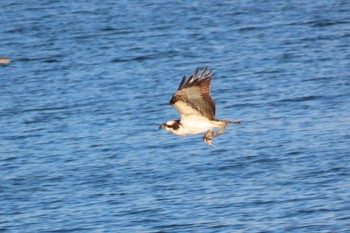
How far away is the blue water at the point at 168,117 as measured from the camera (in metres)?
19.6

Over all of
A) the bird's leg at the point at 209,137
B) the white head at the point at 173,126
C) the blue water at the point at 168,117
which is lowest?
the bird's leg at the point at 209,137

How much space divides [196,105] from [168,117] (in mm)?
9090

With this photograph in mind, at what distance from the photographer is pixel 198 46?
102ft

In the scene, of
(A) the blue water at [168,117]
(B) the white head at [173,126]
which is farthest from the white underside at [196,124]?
(A) the blue water at [168,117]

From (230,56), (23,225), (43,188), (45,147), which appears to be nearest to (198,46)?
(230,56)

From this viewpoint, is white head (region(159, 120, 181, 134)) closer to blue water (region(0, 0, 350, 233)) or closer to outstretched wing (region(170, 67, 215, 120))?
outstretched wing (region(170, 67, 215, 120))

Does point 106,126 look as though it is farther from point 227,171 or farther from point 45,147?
point 227,171

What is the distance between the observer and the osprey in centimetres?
1514

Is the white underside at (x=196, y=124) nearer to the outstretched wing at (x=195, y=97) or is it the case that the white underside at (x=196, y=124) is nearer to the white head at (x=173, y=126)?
the outstretched wing at (x=195, y=97)

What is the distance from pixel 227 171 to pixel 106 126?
392cm

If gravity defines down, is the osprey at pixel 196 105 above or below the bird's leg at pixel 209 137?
above

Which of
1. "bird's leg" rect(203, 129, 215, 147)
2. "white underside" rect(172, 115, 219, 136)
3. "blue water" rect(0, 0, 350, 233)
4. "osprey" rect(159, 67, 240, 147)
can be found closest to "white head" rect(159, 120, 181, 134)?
"osprey" rect(159, 67, 240, 147)

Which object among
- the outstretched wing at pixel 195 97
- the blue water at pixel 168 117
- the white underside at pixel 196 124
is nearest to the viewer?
the outstretched wing at pixel 195 97

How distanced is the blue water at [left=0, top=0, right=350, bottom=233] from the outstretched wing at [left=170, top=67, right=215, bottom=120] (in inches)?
140
